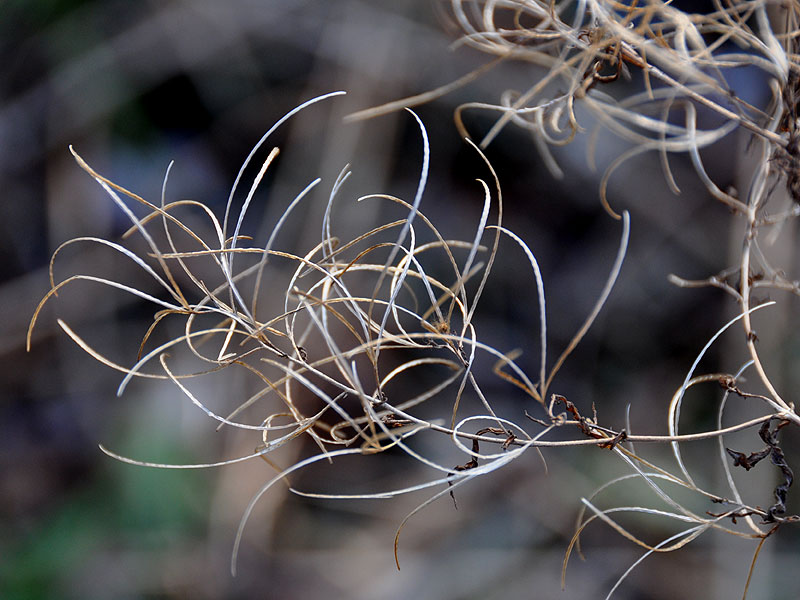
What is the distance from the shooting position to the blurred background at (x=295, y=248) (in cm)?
59

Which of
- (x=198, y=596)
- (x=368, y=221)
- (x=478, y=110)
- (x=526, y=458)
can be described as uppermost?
(x=478, y=110)

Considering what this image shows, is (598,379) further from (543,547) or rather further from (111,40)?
(111,40)

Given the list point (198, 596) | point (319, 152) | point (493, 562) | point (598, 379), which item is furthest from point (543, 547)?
point (319, 152)

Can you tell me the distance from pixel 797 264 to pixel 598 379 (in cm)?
20

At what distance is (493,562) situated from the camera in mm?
596

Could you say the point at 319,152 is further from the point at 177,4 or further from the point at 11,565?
the point at 11,565

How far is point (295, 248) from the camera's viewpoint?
1.97 ft

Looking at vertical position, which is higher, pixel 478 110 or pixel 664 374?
pixel 478 110

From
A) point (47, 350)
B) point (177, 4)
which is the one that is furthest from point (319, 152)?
point (47, 350)

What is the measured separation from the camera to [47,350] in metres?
0.64

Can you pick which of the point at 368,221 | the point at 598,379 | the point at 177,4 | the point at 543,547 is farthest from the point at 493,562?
the point at 177,4

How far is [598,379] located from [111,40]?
1.88 feet

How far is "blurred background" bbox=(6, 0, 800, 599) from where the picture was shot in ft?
1.94

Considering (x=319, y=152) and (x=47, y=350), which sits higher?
(x=319, y=152)
